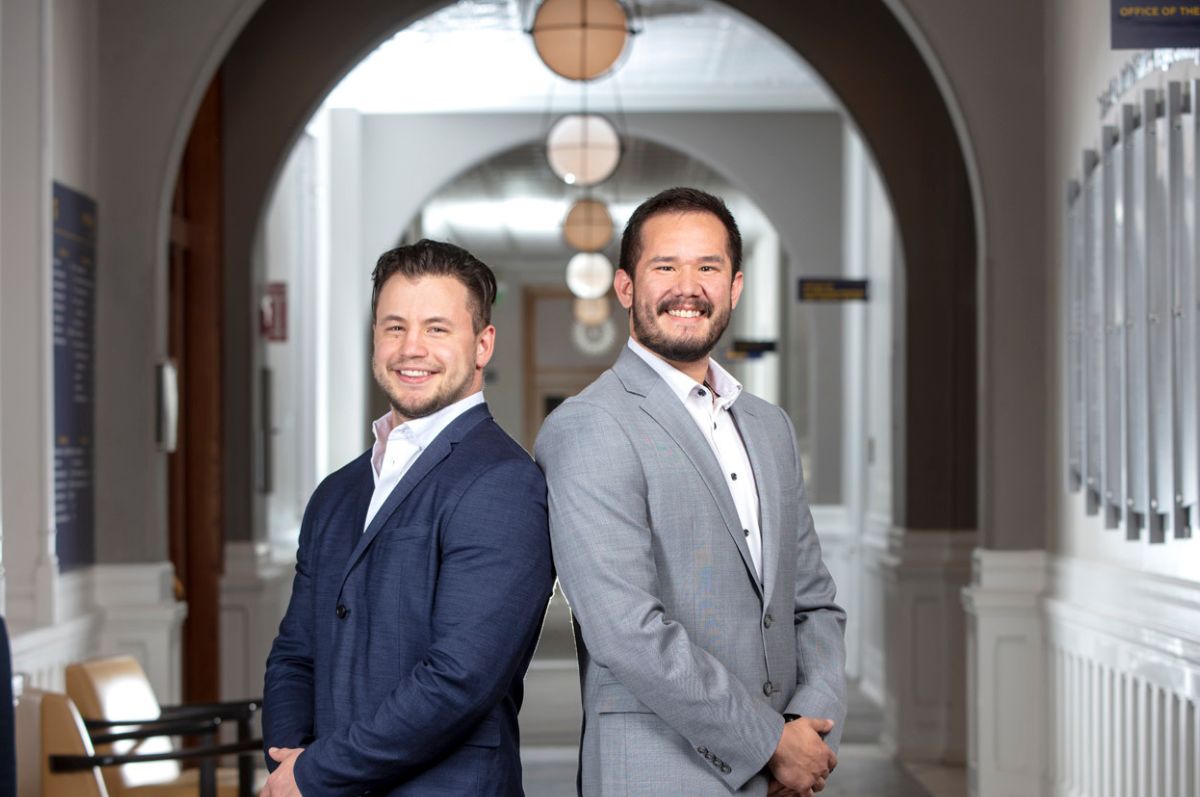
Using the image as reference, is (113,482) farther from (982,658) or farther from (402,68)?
(402,68)

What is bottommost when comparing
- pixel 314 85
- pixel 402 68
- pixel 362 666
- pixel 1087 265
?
pixel 362 666

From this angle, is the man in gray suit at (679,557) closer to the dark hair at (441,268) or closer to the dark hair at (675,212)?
the dark hair at (675,212)

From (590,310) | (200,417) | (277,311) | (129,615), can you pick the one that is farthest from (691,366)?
(590,310)

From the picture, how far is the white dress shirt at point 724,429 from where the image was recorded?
98.0 inches

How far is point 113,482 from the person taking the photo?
5.29m

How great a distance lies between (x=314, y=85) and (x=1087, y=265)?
3.95m

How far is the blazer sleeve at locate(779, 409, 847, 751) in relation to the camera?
2.49m

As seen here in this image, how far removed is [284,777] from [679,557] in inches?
26.4

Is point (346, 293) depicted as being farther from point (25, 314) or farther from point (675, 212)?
point (675, 212)

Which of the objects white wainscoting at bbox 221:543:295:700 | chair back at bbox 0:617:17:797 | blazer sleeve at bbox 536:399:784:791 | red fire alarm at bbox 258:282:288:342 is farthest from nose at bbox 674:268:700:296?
red fire alarm at bbox 258:282:288:342

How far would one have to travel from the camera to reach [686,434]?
8.05 ft

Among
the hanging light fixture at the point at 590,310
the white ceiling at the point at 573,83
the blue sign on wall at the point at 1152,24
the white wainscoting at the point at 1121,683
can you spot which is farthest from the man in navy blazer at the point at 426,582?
the hanging light fixture at the point at 590,310

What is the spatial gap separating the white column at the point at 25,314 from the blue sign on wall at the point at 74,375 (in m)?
0.21

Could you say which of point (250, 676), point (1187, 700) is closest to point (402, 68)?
point (250, 676)
